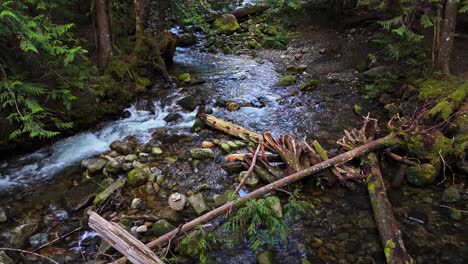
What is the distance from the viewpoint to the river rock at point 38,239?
190 inches

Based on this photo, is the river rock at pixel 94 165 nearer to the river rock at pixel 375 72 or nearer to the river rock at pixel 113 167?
the river rock at pixel 113 167

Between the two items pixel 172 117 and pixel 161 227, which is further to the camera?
pixel 172 117

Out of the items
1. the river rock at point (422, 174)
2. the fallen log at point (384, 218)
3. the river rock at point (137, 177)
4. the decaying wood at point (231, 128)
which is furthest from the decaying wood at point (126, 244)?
the river rock at point (422, 174)

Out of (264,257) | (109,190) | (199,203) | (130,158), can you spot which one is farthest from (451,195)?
(130,158)

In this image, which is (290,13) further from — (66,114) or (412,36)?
(66,114)

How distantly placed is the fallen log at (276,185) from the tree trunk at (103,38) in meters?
6.61

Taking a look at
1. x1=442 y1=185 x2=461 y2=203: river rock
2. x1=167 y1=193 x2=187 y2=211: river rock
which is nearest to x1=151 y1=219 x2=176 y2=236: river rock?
x1=167 y1=193 x2=187 y2=211: river rock

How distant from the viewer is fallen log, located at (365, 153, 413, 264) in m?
4.18

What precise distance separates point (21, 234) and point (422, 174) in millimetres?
6574

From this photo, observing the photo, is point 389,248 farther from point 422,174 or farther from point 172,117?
point 172,117

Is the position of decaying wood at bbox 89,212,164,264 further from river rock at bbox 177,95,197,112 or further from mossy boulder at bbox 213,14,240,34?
mossy boulder at bbox 213,14,240,34

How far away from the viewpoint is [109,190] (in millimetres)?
5742

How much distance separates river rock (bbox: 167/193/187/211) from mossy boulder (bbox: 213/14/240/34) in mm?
12355

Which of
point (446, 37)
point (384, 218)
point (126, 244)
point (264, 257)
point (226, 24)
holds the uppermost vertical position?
point (226, 24)
